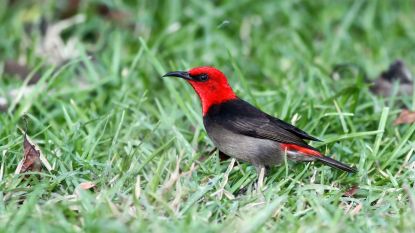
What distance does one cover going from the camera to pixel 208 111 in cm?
594

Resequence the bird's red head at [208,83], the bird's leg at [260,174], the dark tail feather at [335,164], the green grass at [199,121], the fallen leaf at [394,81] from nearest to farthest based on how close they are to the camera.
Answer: the green grass at [199,121] < the bird's leg at [260,174] < the dark tail feather at [335,164] < the bird's red head at [208,83] < the fallen leaf at [394,81]

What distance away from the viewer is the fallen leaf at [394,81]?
6.96 metres

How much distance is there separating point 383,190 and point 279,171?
32.3 inches

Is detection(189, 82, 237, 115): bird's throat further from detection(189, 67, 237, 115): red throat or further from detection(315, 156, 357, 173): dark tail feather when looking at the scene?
detection(315, 156, 357, 173): dark tail feather

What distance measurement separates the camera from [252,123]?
5719 millimetres

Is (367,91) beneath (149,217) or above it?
beneath

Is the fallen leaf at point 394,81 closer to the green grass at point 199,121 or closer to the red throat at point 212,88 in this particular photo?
the green grass at point 199,121

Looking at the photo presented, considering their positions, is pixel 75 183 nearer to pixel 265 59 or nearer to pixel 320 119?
pixel 320 119

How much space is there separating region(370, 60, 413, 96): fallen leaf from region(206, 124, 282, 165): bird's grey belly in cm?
174

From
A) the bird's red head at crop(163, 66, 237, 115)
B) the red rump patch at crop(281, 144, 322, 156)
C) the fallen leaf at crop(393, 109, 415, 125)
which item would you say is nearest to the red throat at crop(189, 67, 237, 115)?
the bird's red head at crop(163, 66, 237, 115)

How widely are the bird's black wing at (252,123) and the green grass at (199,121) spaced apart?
9.8 inches

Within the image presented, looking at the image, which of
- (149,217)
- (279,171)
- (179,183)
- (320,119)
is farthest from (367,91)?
(149,217)

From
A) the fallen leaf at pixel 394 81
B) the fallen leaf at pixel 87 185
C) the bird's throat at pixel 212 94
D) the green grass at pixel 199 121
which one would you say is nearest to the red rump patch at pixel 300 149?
the green grass at pixel 199 121

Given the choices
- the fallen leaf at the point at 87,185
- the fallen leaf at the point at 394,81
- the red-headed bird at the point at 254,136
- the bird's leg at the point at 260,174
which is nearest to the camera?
the fallen leaf at the point at 87,185
